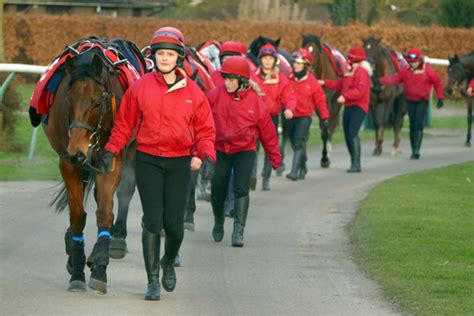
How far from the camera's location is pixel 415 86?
23781 millimetres

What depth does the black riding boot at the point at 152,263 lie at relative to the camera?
970 cm

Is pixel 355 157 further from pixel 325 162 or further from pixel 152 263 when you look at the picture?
pixel 152 263

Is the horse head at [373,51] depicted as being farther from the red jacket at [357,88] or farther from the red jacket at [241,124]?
the red jacket at [241,124]

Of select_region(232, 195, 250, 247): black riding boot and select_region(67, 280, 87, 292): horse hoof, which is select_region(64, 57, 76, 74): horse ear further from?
select_region(232, 195, 250, 247): black riding boot

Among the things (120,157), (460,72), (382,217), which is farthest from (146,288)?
(460,72)

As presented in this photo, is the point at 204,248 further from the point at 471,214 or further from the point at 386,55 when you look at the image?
the point at 386,55

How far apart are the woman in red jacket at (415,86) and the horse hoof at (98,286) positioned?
14.7 meters

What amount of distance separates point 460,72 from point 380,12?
29.6 m

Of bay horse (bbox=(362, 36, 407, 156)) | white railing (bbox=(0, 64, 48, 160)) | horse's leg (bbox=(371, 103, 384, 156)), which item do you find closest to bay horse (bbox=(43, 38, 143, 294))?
white railing (bbox=(0, 64, 48, 160))

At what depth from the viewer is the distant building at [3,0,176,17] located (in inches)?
2566

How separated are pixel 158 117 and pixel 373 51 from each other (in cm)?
1559

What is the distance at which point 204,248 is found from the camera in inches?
500

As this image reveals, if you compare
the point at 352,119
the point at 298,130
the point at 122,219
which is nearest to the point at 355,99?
the point at 352,119

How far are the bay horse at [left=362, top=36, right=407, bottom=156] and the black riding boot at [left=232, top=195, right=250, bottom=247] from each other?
1126 centimetres
